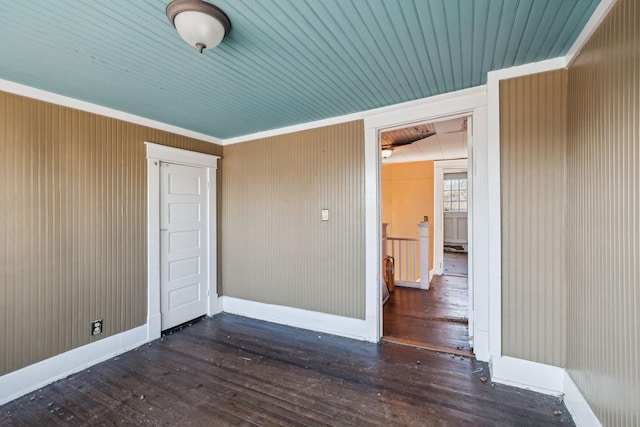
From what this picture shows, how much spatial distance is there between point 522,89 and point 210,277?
3915 mm

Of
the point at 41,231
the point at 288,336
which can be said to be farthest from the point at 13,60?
the point at 288,336

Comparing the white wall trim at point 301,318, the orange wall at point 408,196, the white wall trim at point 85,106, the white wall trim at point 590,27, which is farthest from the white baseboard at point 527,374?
the white wall trim at point 85,106

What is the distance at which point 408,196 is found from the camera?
6.06 meters

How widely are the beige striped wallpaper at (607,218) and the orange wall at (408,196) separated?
3.93m

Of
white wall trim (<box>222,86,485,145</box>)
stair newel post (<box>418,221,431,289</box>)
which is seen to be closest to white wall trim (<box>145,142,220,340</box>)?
white wall trim (<box>222,86,485,145</box>)

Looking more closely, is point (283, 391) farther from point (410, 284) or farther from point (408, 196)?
point (408, 196)

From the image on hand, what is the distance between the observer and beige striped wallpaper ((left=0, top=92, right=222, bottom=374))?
2.20 meters

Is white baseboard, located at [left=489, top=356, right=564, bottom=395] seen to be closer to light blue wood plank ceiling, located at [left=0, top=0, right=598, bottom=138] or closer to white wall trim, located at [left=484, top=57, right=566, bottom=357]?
white wall trim, located at [left=484, top=57, right=566, bottom=357]

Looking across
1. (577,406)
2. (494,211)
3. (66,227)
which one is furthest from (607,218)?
(66,227)

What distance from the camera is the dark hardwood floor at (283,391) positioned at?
6.19 ft

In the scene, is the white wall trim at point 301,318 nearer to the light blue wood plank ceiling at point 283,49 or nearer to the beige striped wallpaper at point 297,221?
the beige striped wallpaper at point 297,221

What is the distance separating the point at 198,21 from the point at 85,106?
1950mm

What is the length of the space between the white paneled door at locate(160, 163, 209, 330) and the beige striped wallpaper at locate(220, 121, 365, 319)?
34cm

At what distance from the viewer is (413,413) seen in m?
1.91
